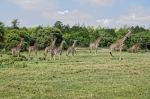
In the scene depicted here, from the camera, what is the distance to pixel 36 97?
15.0 meters

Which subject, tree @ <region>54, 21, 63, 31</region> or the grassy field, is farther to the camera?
tree @ <region>54, 21, 63, 31</region>

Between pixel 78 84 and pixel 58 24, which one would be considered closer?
pixel 78 84

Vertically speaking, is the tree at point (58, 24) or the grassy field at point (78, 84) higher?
the tree at point (58, 24)

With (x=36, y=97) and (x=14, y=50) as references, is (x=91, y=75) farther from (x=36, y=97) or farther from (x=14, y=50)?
(x=14, y=50)

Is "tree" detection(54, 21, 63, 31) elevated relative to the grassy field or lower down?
elevated

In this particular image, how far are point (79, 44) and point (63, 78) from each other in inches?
1561

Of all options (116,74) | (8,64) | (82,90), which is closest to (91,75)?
(116,74)

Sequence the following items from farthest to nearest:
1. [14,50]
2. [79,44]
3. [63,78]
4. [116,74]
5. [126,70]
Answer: [79,44] < [14,50] < [126,70] < [116,74] < [63,78]

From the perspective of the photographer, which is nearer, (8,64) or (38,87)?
(38,87)

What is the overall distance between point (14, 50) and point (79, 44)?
72.9 feet

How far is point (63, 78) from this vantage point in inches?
779

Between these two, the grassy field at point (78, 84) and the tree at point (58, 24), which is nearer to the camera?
the grassy field at point (78, 84)

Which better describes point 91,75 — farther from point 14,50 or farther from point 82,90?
point 14,50

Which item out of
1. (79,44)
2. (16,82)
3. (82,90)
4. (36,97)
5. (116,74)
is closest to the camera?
(36,97)
